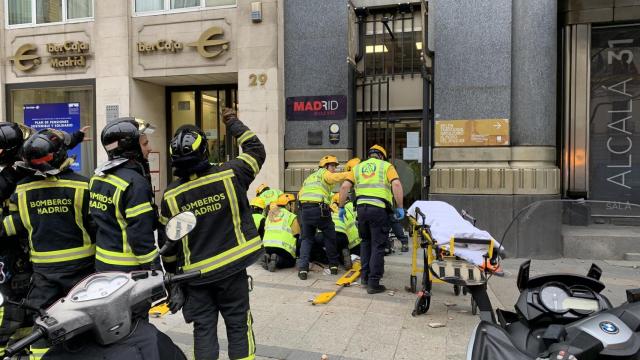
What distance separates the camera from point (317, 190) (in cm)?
695

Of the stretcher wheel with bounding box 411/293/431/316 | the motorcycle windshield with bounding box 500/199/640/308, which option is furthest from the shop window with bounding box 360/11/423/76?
the motorcycle windshield with bounding box 500/199/640/308

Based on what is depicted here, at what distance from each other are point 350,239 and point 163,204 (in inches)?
186

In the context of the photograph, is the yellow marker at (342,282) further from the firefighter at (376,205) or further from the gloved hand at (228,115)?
the gloved hand at (228,115)

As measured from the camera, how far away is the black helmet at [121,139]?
3148 mm

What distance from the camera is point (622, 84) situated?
869 cm

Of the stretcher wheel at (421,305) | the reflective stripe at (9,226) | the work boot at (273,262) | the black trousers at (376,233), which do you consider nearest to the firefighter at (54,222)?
the reflective stripe at (9,226)

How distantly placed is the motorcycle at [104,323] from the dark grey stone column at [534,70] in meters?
7.35

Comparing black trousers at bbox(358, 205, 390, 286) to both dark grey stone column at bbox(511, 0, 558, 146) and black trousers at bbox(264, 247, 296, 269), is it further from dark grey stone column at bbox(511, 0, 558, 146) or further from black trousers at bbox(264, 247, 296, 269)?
dark grey stone column at bbox(511, 0, 558, 146)

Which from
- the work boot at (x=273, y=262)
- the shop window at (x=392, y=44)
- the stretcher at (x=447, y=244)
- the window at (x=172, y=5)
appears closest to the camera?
the stretcher at (x=447, y=244)

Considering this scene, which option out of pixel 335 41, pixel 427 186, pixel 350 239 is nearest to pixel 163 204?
pixel 350 239

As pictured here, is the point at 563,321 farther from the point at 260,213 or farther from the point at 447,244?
the point at 260,213

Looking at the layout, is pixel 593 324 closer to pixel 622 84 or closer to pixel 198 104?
pixel 622 84

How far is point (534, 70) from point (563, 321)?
23.0 ft

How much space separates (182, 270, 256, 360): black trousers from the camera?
10.5 feet
